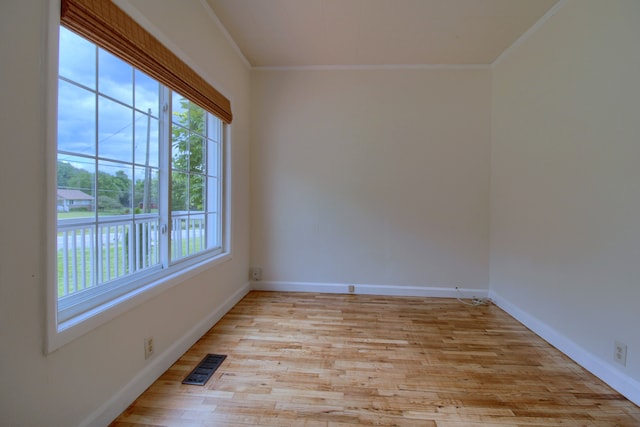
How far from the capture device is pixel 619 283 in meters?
1.78

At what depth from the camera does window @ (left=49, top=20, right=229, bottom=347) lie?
1.36 m

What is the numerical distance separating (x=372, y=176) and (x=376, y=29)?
1.50 meters

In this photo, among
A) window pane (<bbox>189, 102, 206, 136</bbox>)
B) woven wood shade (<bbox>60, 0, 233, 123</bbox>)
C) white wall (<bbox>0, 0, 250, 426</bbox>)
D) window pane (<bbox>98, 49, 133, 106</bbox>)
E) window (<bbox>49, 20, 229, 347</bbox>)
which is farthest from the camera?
window pane (<bbox>189, 102, 206, 136</bbox>)

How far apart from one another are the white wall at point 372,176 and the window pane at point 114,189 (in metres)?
1.86

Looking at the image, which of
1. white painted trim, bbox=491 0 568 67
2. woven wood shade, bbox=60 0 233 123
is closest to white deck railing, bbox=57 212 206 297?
woven wood shade, bbox=60 0 233 123

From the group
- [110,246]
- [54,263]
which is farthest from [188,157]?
[54,263]

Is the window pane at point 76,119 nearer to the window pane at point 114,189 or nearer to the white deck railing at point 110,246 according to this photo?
the window pane at point 114,189

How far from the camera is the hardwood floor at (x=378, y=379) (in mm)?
1523

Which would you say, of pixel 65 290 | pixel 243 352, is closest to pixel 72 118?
pixel 65 290

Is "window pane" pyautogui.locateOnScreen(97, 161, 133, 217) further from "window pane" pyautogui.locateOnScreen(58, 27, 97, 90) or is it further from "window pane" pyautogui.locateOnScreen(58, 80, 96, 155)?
"window pane" pyautogui.locateOnScreen(58, 27, 97, 90)

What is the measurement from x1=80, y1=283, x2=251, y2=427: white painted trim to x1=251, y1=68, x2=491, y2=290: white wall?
1.32 meters

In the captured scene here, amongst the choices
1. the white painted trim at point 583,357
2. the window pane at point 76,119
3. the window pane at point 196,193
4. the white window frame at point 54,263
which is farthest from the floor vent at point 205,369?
the white painted trim at point 583,357

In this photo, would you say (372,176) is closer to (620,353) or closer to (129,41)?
(620,353)

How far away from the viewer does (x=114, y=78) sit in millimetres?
1624
